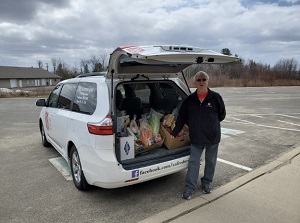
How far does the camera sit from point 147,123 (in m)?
4.09

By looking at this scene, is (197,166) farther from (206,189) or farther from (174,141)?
(174,141)

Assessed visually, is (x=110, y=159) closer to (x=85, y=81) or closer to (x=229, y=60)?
(x=85, y=81)

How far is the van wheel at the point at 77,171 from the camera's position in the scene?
372 centimetres

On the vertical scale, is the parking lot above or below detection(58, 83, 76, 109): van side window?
below

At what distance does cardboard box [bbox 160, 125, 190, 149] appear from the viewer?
156 inches

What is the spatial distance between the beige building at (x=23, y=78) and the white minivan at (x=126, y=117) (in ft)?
189

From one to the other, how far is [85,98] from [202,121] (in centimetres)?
171

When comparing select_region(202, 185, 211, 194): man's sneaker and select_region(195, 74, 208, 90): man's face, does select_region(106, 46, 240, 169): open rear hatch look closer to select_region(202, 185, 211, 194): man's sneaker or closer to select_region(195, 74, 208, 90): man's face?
select_region(195, 74, 208, 90): man's face

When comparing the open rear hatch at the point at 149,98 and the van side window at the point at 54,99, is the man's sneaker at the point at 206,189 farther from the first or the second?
the van side window at the point at 54,99

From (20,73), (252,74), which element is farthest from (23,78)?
(252,74)

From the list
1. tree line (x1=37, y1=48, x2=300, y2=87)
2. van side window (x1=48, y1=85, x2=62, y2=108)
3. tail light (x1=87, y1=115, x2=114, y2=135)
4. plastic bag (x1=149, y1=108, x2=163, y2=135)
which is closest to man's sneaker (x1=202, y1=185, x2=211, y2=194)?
plastic bag (x1=149, y1=108, x2=163, y2=135)

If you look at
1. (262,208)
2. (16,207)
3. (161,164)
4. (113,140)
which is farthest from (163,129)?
(16,207)

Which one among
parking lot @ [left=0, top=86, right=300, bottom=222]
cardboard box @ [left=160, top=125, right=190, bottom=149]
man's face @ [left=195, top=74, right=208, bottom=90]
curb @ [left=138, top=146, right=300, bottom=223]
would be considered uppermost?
man's face @ [left=195, top=74, right=208, bottom=90]

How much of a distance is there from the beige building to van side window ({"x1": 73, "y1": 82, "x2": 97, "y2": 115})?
5757cm
